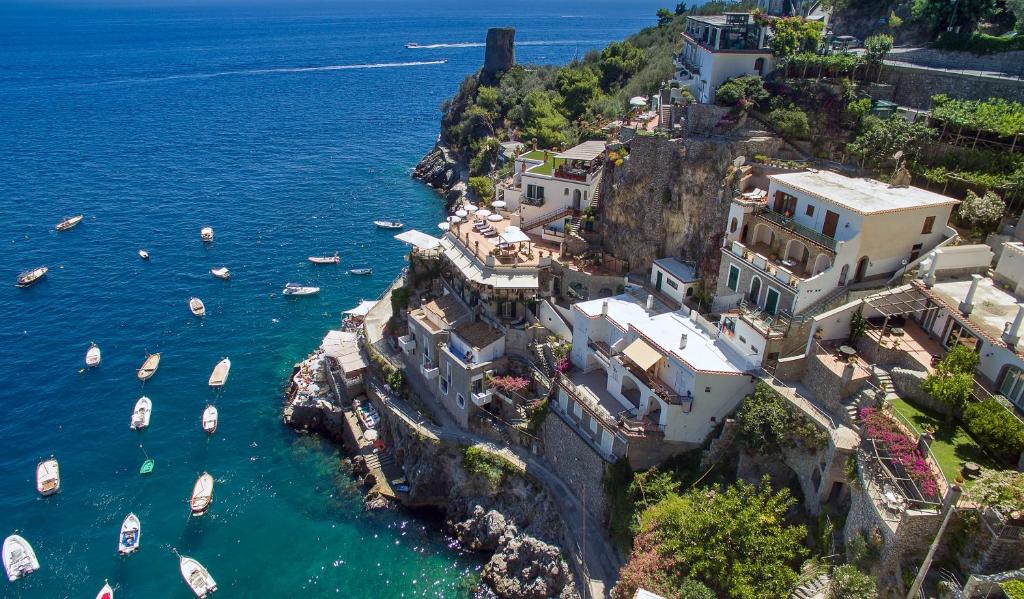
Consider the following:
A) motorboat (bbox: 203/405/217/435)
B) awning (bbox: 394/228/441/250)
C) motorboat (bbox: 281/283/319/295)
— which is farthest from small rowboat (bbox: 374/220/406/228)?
motorboat (bbox: 203/405/217/435)

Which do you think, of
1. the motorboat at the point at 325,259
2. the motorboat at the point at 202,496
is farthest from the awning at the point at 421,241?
the motorboat at the point at 325,259

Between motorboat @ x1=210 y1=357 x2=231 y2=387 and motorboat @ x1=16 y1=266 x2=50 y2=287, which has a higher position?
motorboat @ x1=16 y1=266 x2=50 y2=287

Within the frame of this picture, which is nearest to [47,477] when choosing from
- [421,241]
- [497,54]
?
[421,241]

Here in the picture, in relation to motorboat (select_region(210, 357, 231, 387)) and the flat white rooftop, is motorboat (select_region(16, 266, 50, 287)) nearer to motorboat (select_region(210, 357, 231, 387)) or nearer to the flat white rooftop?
motorboat (select_region(210, 357, 231, 387))

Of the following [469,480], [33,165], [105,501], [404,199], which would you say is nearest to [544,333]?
[469,480]

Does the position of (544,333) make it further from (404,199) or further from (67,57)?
(67,57)

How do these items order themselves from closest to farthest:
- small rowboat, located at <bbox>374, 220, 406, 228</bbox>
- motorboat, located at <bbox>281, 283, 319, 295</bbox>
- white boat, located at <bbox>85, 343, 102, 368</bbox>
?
white boat, located at <bbox>85, 343, 102, 368</bbox> < motorboat, located at <bbox>281, 283, 319, 295</bbox> < small rowboat, located at <bbox>374, 220, 406, 228</bbox>

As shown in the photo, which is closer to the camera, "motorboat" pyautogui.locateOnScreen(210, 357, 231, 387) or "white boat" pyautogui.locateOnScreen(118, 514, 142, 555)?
"white boat" pyautogui.locateOnScreen(118, 514, 142, 555)

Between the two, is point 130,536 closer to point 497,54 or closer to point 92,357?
point 92,357
